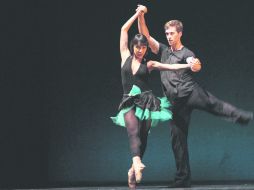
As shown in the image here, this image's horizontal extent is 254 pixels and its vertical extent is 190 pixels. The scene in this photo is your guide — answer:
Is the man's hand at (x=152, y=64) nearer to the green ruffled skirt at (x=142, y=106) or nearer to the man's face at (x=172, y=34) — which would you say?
the green ruffled skirt at (x=142, y=106)

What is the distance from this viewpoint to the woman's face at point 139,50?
5.51 metres

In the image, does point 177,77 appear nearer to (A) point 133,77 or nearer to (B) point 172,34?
(B) point 172,34

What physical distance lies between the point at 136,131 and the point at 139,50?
611 mm

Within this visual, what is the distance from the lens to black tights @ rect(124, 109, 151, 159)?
5367mm

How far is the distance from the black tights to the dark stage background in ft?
4.54

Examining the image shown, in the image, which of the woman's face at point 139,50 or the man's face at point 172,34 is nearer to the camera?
the woman's face at point 139,50

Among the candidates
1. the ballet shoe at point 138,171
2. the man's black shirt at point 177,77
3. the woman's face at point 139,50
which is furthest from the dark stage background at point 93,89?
the ballet shoe at point 138,171

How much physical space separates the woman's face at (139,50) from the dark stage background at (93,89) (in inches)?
53.6

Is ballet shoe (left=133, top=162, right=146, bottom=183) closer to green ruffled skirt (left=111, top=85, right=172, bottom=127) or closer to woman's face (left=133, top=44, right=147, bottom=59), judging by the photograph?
green ruffled skirt (left=111, top=85, right=172, bottom=127)

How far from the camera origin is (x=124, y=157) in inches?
273

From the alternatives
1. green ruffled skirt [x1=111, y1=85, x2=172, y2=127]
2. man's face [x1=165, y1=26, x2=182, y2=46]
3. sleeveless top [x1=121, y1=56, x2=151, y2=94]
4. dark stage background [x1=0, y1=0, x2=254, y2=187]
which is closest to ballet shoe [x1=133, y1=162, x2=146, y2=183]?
green ruffled skirt [x1=111, y1=85, x2=172, y2=127]

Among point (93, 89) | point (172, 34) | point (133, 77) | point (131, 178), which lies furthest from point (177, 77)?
point (93, 89)

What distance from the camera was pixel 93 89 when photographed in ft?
22.8

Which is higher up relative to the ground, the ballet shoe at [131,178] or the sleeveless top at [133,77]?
the sleeveless top at [133,77]
